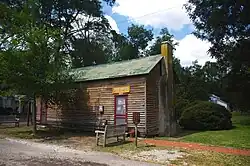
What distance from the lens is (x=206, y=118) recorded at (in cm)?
2278

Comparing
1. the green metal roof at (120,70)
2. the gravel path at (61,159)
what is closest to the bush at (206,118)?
the green metal roof at (120,70)

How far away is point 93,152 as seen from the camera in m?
12.5

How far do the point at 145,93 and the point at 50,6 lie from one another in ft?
93.7

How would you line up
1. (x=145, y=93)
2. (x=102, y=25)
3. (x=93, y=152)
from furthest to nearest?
(x=102, y=25) → (x=145, y=93) → (x=93, y=152)

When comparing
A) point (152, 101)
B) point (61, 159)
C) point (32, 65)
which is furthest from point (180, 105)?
point (61, 159)

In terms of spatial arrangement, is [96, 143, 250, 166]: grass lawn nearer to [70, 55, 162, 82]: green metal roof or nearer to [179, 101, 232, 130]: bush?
[70, 55, 162, 82]: green metal roof

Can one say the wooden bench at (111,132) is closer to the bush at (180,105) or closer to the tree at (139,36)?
the bush at (180,105)

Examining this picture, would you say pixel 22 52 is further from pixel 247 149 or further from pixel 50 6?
pixel 50 6

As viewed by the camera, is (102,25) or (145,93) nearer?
(145,93)

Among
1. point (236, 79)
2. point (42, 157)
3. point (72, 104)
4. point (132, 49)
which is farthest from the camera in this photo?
point (132, 49)

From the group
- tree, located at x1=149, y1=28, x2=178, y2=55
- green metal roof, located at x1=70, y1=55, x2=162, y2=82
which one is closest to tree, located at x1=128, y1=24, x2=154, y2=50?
tree, located at x1=149, y1=28, x2=178, y2=55

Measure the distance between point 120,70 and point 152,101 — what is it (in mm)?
3396

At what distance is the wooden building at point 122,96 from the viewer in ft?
59.1

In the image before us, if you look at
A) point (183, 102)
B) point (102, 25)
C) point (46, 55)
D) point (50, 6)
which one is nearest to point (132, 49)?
point (102, 25)
